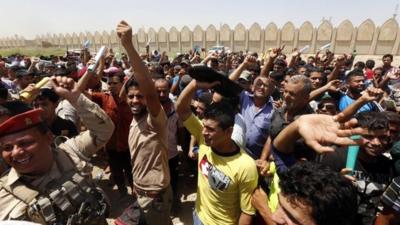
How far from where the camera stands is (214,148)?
7.45 ft

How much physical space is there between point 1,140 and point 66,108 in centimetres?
227

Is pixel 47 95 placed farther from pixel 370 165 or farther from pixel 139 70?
pixel 370 165

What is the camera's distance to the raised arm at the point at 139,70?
6.79 feet

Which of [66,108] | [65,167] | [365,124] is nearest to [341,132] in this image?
[365,124]

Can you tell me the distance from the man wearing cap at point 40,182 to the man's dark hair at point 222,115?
0.99 meters

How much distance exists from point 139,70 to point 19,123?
88 cm

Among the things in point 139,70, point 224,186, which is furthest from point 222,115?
point 139,70

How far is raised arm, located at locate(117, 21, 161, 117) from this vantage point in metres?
2.07

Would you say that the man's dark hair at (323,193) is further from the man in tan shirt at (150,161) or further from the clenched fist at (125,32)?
the clenched fist at (125,32)

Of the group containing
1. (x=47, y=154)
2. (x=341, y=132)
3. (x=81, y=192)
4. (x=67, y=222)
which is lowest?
(x=67, y=222)

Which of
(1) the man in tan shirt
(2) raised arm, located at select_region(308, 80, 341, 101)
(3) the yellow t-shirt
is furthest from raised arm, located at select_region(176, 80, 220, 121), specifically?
(2) raised arm, located at select_region(308, 80, 341, 101)

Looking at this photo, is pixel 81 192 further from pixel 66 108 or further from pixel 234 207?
pixel 66 108

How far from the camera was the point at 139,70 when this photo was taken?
7.20ft

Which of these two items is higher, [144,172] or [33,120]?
[33,120]
